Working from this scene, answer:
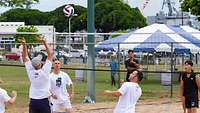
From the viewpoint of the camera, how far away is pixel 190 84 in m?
12.3

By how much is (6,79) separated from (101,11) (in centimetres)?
6979

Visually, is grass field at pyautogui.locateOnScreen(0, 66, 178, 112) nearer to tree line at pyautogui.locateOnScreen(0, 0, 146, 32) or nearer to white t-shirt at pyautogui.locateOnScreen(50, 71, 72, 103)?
white t-shirt at pyautogui.locateOnScreen(50, 71, 72, 103)

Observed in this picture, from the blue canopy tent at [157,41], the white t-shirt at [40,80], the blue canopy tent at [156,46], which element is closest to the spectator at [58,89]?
the white t-shirt at [40,80]

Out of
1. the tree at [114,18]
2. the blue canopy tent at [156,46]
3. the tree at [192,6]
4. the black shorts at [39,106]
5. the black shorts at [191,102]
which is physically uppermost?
the tree at [114,18]

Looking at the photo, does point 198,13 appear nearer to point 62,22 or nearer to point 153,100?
point 153,100

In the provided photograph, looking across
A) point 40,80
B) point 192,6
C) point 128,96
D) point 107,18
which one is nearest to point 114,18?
point 107,18

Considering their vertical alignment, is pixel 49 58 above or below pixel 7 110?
above

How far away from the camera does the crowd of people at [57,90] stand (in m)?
8.78

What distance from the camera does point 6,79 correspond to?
27.2m

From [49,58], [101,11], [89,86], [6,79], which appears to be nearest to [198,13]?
[6,79]

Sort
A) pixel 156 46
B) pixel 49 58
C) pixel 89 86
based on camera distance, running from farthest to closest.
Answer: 1. pixel 156 46
2. pixel 89 86
3. pixel 49 58

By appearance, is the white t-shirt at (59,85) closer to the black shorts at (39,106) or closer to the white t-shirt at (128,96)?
the black shorts at (39,106)

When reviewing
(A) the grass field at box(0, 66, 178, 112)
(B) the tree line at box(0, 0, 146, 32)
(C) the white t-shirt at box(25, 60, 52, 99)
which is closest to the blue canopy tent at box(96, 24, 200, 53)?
(A) the grass field at box(0, 66, 178, 112)

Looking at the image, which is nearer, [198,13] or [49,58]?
[49,58]
